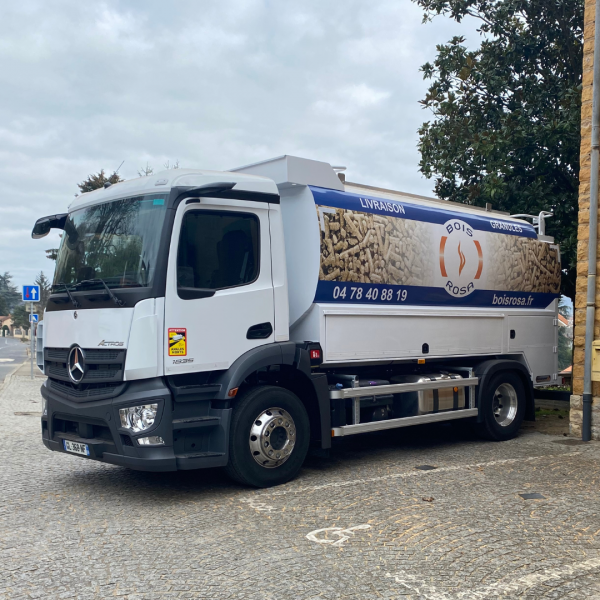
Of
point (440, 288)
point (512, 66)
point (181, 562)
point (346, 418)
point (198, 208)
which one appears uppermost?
point (512, 66)

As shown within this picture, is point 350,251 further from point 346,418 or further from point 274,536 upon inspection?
point 274,536

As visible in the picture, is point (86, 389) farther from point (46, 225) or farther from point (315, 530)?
point (315, 530)

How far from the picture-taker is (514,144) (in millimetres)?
14352

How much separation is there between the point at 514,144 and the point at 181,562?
11.9m

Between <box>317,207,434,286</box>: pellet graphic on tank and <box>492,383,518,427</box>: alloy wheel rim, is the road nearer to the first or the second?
<box>492,383,518,427</box>: alloy wheel rim

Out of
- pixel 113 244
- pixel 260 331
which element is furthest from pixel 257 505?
pixel 113 244

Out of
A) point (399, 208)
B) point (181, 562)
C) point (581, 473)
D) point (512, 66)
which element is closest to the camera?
point (181, 562)

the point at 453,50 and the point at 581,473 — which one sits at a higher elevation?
the point at 453,50

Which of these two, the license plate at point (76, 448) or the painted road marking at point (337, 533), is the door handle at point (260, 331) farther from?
the painted road marking at point (337, 533)

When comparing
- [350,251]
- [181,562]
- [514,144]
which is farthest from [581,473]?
[514,144]

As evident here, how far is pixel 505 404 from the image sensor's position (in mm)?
10109

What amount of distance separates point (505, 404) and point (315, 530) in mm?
5417

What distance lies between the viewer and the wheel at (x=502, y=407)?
9.65m

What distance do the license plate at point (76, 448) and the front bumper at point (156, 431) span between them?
0.04 metres
